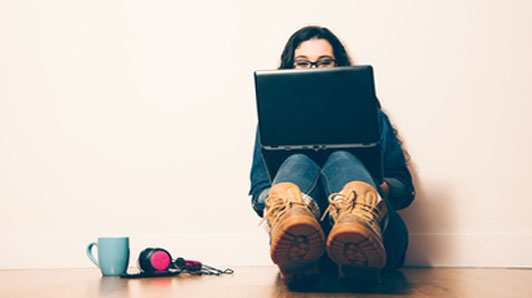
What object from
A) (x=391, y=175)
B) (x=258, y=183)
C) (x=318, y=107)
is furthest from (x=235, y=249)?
(x=318, y=107)

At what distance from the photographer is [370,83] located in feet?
3.75

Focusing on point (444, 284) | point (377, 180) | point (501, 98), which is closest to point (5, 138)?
point (377, 180)

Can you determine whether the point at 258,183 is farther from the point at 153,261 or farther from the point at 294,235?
the point at 294,235

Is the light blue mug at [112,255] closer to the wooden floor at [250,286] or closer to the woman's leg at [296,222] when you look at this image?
the wooden floor at [250,286]

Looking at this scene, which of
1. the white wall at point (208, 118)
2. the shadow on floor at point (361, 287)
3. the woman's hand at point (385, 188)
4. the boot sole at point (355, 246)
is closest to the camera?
the boot sole at point (355, 246)

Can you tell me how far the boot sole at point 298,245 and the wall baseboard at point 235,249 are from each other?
0.86 meters

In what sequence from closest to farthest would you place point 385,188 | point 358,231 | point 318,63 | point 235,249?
point 358,231
point 385,188
point 318,63
point 235,249

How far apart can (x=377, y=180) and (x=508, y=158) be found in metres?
0.82

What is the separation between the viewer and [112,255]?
4.89ft

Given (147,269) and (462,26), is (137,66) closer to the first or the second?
(147,269)

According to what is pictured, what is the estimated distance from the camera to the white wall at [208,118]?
1.81 meters

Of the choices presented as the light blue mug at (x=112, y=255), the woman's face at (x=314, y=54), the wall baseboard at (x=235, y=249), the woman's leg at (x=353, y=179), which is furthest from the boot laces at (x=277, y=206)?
the wall baseboard at (x=235, y=249)

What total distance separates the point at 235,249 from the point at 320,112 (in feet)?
2.88

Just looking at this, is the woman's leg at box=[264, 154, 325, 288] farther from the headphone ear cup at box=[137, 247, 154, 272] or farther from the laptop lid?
the headphone ear cup at box=[137, 247, 154, 272]
